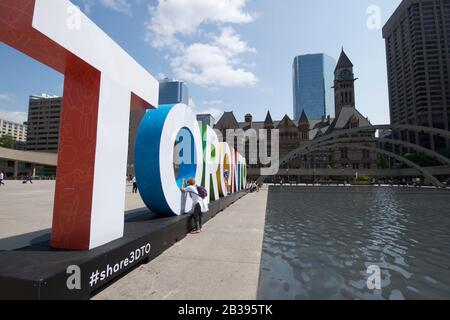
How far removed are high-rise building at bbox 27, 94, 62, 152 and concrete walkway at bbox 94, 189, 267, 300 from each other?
369ft

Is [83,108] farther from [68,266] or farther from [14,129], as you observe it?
[14,129]

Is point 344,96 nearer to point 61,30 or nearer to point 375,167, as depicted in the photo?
point 375,167

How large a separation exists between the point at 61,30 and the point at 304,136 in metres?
81.3

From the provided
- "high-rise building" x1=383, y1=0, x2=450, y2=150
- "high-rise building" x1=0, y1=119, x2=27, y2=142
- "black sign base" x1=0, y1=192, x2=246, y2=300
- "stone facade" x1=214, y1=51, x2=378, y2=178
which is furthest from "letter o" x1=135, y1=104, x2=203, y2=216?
"high-rise building" x1=0, y1=119, x2=27, y2=142

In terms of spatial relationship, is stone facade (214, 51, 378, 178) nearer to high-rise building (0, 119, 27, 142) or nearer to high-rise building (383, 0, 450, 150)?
high-rise building (383, 0, 450, 150)

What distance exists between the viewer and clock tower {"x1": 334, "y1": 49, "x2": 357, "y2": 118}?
86.1 metres

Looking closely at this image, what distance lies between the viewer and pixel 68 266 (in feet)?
10.00

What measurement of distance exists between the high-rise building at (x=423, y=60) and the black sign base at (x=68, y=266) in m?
121

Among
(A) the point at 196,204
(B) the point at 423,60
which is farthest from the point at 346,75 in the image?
(A) the point at 196,204

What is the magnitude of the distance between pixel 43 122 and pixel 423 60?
161 metres

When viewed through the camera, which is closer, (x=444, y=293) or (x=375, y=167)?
(x=444, y=293)

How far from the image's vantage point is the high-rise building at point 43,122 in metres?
98.7

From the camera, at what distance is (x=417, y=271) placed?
15.5 ft
